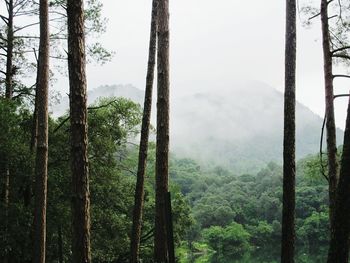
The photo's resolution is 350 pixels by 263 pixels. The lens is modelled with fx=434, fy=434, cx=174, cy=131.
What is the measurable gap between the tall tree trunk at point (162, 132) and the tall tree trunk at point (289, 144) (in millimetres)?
2075

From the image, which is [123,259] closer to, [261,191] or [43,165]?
[43,165]

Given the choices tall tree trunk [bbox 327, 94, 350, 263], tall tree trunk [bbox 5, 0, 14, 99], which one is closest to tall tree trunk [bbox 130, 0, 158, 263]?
tall tree trunk [bbox 5, 0, 14, 99]

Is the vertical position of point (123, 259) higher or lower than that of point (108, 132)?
lower

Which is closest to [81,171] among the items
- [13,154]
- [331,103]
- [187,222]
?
[331,103]

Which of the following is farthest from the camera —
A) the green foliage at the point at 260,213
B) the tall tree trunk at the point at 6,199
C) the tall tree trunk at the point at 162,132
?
the green foliage at the point at 260,213

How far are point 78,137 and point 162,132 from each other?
2675 millimetres

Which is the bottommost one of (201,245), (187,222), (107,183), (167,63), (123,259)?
(201,245)

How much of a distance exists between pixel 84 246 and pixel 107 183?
33.4 feet

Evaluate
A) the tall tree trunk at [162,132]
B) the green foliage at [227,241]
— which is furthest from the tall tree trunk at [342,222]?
the green foliage at [227,241]

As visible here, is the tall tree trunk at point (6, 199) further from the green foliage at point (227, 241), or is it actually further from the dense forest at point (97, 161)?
the green foliage at point (227, 241)

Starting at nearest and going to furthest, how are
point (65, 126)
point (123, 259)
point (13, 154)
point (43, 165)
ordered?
1. point (43, 165)
2. point (13, 154)
3. point (65, 126)
4. point (123, 259)

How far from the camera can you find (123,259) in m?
21.2

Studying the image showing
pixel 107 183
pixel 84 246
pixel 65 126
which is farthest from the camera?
pixel 107 183

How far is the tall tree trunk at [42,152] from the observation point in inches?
351
